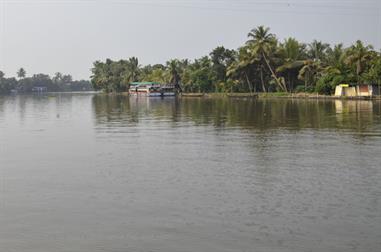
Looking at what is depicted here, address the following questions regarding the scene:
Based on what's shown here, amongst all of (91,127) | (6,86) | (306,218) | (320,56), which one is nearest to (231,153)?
(306,218)

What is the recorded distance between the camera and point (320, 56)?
84.7 m

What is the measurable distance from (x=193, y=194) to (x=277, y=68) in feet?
237

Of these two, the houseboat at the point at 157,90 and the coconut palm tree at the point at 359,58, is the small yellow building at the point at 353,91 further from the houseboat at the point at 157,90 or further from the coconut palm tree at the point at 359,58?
the houseboat at the point at 157,90

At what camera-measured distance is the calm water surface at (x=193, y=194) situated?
9555mm

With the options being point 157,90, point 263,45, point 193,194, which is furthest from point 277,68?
point 193,194

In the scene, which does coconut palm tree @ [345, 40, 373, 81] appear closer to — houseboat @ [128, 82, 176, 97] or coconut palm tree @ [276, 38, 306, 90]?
coconut palm tree @ [276, 38, 306, 90]

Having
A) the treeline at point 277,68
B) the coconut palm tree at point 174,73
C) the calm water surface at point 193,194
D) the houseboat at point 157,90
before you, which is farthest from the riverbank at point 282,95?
the calm water surface at point 193,194

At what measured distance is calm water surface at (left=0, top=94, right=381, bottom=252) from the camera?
9555 mm

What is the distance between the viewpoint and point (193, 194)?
13.0m

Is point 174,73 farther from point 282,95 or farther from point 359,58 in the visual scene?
point 359,58

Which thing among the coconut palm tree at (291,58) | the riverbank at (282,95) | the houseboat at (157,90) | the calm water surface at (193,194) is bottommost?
the calm water surface at (193,194)

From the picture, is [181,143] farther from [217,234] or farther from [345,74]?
[345,74]

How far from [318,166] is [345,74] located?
56.2m

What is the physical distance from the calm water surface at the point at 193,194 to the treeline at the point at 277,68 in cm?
4733
